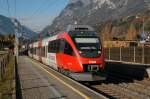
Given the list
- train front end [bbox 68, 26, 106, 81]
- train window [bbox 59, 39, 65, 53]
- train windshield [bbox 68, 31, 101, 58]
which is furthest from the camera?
train window [bbox 59, 39, 65, 53]

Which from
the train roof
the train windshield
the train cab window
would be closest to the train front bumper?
the train windshield

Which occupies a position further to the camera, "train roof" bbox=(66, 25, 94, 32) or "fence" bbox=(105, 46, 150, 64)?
"fence" bbox=(105, 46, 150, 64)

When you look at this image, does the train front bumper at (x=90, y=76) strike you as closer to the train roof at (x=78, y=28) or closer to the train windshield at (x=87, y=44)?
the train windshield at (x=87, y=44)

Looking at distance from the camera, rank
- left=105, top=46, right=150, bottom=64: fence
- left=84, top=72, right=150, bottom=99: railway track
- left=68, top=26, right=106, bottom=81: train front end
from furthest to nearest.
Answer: left=105, top=46, right=150, bottom=64: fence, left=68, top=26, right=106, bottom=81: train front end, left=84, top=72, right=150, bottom=99: railway track

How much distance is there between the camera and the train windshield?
23000 mm

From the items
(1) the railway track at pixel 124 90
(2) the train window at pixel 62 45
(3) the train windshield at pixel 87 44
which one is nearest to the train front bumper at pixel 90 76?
(1) the railway track at pixel 124 90

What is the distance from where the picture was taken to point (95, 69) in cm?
2266

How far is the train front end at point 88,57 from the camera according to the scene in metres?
22.6

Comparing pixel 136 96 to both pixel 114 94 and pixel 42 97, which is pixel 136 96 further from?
pixel 42 97

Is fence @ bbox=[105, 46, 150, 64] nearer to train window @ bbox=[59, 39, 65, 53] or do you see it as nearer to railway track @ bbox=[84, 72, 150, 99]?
train window @ bbox=[59, 39, 65, 53]

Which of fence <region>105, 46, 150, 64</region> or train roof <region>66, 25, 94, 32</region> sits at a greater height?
train roof <region>66, 25, 94, 32</region>

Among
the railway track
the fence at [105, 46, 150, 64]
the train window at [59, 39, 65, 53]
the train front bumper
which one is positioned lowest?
the railway track

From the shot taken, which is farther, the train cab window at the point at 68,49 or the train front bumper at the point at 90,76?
the train cab window at the point at 68,49

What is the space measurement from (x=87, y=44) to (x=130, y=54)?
2601 cm
